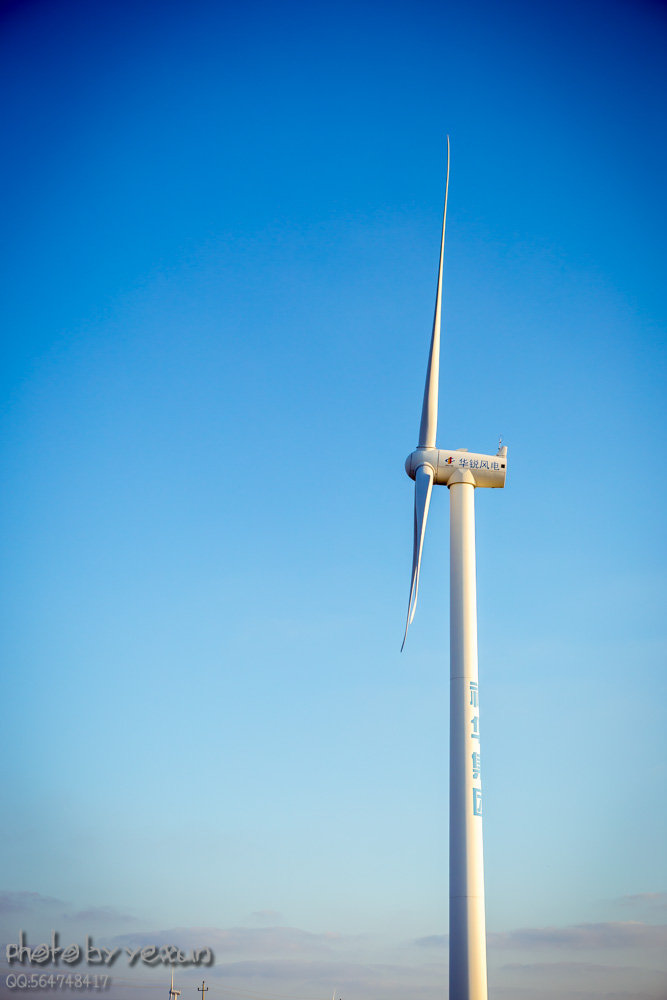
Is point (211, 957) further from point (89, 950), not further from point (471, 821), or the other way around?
point (471, 821)

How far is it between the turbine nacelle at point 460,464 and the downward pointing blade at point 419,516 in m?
0.39

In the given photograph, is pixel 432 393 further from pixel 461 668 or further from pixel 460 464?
pixel 461 668

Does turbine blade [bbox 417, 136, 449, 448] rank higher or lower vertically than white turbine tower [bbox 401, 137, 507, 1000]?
higher

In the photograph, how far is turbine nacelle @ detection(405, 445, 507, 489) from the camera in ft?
147

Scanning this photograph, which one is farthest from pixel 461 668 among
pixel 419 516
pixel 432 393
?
pixel 432 393

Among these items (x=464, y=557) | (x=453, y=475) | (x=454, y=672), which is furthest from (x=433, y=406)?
(x=454, y=672)

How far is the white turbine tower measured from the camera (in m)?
35.9

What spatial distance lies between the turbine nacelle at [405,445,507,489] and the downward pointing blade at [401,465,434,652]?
0.39 meters

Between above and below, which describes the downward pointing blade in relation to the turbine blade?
below

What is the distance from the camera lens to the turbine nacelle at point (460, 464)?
147 feet

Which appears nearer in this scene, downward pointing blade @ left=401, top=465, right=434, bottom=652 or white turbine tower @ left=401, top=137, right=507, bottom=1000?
white turbine tower @ left=401, top=137, right=507, bottom=1000

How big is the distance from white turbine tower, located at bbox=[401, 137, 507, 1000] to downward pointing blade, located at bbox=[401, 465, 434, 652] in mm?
45

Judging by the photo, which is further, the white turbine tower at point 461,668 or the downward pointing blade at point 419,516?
the downward pointing blade at point 419,516

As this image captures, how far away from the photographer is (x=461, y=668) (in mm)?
40281
